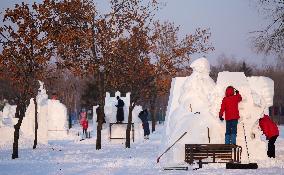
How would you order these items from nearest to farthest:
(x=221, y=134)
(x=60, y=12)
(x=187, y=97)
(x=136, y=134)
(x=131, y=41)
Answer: (x=221, y=134) → (x=187, y=97) → (x=60, y=12) → (x=131, y=41) → (x=136, y=134)

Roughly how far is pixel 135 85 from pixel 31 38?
11.6 m

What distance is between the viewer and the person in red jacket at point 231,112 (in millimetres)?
15695

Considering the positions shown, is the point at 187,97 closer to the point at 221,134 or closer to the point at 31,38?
the point at 221,134

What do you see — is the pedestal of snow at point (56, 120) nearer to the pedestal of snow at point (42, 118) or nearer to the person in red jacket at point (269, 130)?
the pedestal of snow at point (42, 118)

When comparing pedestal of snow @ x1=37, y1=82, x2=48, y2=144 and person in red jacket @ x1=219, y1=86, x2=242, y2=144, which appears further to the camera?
pedestal of snow @ x1=37, y1=82, x2=48, y2=144

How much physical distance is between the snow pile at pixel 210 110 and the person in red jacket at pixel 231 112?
104 centimetres

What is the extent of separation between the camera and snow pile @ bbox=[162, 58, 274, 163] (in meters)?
17.1

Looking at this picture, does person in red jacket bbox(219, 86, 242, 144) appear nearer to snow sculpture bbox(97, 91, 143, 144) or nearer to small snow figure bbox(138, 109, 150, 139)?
snow sculpture bbox(97, 91, 143, 144)

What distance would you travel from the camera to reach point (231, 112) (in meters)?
15.7

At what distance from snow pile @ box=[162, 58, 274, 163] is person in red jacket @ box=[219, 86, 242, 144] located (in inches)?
40.9

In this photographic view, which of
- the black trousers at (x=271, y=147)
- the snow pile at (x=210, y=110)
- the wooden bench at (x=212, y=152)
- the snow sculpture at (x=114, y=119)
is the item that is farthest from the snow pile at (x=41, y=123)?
the wooden bench at (x=212, y=152)

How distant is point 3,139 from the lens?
33406 millimetres

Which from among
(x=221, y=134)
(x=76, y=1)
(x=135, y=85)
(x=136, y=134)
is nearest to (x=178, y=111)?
(x=221, y=134)

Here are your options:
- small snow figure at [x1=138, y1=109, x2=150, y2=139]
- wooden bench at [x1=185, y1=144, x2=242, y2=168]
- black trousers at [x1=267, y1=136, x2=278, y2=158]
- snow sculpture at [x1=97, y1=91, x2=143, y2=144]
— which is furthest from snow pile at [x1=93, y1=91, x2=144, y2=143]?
wooden bench at [x1=185, y1=144, x2=242, y2=168]
